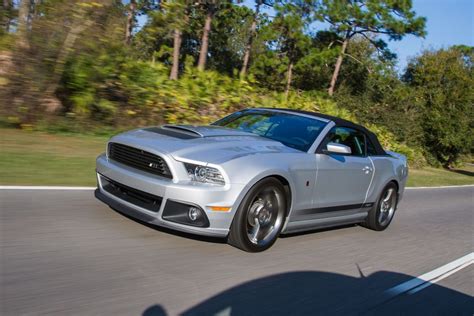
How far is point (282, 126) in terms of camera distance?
21.5ft

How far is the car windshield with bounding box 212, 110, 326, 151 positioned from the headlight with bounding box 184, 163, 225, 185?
1376mm

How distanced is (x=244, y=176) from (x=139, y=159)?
1.12 metres

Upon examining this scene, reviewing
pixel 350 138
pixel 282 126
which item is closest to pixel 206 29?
pixel 350 138

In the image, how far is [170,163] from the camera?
498 centimetres

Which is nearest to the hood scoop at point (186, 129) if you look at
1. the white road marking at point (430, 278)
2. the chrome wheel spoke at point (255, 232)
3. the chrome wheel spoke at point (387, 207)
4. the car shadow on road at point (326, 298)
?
the chrome wheel spoke at point (255, 232)

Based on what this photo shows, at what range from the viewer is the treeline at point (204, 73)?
1085 cm

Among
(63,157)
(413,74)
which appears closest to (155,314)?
(63,157)

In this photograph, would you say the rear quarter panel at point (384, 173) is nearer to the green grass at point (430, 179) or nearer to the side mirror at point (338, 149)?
the side mirror at point (338, 149)

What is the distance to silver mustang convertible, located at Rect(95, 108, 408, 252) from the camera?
4.96 meters

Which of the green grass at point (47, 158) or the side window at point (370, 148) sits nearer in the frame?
the side window at point (370, 148)

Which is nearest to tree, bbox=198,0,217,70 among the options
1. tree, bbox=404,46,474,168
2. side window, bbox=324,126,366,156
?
tree, bbox=404,46,474,168

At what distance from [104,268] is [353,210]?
12.1 feet

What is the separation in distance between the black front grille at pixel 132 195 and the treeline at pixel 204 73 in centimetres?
604

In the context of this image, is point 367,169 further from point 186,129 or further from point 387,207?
point 186,129
